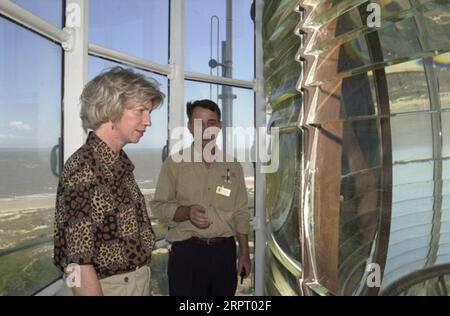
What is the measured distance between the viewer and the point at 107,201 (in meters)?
0.95

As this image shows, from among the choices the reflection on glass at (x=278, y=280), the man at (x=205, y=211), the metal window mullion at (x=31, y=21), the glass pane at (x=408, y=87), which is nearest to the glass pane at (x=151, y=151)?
the man at (x=205, y=211)

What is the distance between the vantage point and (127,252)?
0.99 metres

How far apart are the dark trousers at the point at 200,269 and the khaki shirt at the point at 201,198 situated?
0.05 metres

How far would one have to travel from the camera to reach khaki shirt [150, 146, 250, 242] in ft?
5.80

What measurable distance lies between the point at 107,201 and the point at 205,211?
77 centimetres

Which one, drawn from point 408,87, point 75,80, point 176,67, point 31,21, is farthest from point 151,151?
point 408,87

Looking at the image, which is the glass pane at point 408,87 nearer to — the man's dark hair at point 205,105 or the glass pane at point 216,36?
the man's dark hair at point 205,105

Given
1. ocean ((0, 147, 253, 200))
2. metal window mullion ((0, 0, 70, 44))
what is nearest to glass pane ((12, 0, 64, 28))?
metal window mullion ((0, 0, 70, 44))

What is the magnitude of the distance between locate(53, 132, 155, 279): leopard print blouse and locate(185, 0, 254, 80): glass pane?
5.30 ft

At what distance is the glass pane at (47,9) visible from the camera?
1.43 m

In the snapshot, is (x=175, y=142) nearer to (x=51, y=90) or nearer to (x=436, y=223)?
(x=51, y=90)

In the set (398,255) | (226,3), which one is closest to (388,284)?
(398,255)

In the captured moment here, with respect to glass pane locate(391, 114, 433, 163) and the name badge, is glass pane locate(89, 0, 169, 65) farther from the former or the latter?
glass pane locate(391, 114, 433, 163)

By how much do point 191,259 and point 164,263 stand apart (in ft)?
2.81
